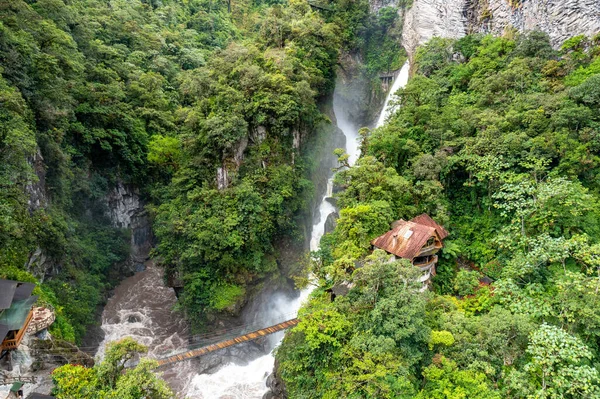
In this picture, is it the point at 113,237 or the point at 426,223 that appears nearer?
the point at 426,223

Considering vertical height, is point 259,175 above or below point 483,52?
below

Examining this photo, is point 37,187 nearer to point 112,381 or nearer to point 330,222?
point 112,381

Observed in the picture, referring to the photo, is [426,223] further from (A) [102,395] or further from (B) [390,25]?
(B) [390,25]

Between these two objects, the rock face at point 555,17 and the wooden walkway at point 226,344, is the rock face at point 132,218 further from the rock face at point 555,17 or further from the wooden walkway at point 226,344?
the rock face at point 555,17

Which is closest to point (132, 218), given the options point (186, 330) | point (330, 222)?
point (186, 330)

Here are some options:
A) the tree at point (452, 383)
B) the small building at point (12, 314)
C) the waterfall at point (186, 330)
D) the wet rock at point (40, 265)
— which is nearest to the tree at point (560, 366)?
the tree at point (452, 383)

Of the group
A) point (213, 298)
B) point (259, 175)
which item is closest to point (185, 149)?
point (259, 175)
